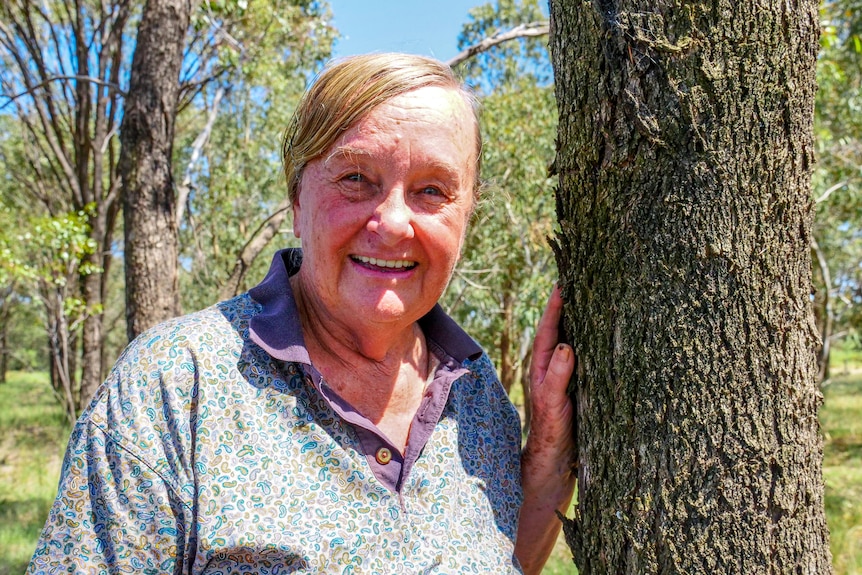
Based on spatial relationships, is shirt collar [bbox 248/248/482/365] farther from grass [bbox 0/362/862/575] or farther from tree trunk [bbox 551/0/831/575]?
grass [bbox 0/362/862/575]

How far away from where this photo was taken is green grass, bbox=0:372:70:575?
580 centimetres

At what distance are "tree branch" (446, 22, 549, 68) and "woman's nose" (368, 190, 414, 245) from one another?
4.08m

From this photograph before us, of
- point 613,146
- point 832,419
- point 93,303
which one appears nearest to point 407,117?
point 613,146

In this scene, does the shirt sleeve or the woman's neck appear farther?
the woman's neck

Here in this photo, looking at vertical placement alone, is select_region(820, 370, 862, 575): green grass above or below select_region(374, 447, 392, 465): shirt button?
below

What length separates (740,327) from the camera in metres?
1.52

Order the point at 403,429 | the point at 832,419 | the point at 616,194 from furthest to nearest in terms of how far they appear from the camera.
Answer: the point at 832,419 < the point at 403,429 < the point at 616,194

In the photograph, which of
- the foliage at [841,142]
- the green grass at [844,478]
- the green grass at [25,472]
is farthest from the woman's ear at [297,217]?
the foliage at [841,142]

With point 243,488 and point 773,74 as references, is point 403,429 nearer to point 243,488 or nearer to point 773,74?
point 243,488

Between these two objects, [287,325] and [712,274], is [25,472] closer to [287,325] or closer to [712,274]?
[287,325]

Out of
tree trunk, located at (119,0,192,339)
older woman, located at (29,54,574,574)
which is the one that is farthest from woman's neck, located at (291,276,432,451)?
tree trunk, located at (119,0,192,339)

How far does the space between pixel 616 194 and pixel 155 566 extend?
1.25 meters

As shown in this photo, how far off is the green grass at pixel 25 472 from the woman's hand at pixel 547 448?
4.61 metres

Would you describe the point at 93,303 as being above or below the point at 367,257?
below
